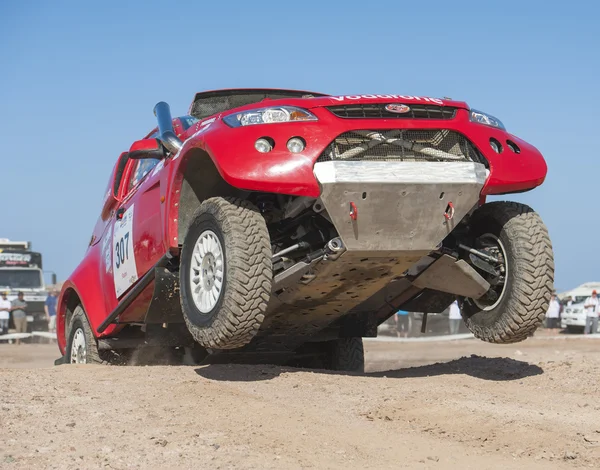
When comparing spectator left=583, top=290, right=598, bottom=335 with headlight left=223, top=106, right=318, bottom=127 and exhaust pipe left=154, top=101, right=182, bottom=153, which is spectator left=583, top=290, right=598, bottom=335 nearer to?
exhaust pipe left=154, top=101, right=182, bottom=153

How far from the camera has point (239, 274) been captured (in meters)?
5.27

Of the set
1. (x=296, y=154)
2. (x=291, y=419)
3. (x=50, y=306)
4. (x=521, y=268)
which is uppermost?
(x=296, y=154)

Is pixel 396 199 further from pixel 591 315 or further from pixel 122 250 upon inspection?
pixel 591 315

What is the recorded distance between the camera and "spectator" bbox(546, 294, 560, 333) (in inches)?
968

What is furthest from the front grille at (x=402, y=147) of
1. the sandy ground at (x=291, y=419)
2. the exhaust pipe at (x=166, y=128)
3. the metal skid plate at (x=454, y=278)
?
the sandy ground at (x=291, y=419)

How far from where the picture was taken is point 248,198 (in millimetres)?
5902

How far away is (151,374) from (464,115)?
9.22 feet

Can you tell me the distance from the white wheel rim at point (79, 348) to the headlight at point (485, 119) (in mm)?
4156

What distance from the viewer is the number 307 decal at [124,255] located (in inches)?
273

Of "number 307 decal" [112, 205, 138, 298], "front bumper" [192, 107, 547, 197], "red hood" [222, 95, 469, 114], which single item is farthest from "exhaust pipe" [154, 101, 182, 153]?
"number 307 decal" [112, 205, 138, 298]

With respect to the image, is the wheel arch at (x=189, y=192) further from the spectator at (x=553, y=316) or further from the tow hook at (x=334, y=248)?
the spectator at (x=553, y=316)

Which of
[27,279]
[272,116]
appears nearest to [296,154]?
[272,116]

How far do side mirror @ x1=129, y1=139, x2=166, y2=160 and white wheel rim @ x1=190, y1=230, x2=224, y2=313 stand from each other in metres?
0.95

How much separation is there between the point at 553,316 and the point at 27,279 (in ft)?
47.7
